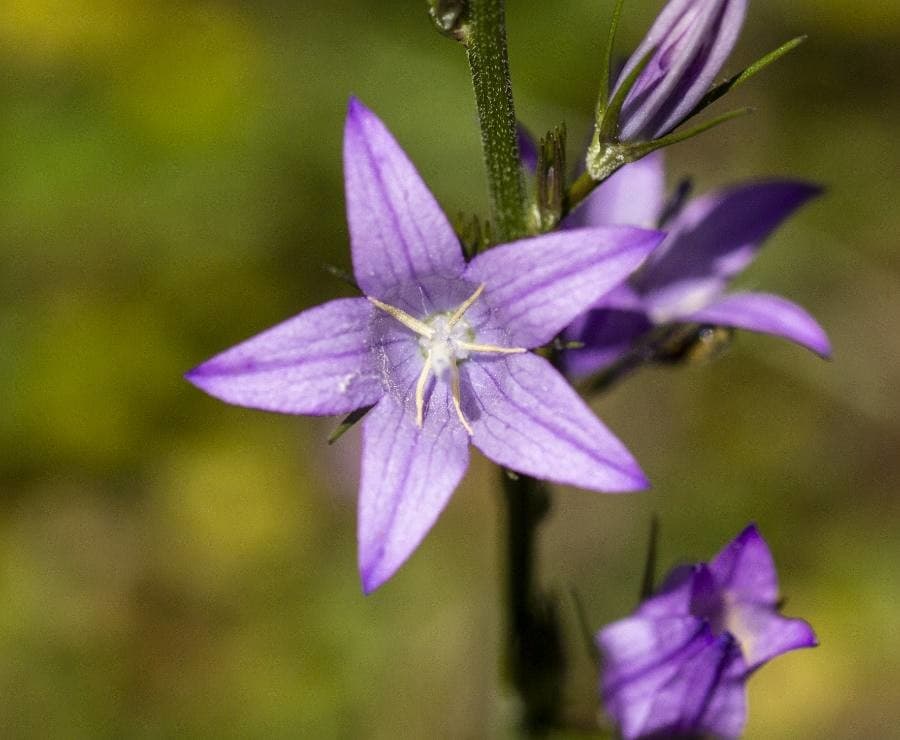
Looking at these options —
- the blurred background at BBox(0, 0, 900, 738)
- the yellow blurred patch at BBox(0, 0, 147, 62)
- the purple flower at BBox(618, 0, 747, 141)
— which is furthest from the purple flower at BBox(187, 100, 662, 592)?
the yellow blurred patch at BBox(0, 0, 147, 62)

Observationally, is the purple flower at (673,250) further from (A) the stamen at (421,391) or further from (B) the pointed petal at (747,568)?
(B) the pointed petal at (747,568)

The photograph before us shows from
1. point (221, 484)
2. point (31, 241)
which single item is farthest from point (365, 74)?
point (221, 484)

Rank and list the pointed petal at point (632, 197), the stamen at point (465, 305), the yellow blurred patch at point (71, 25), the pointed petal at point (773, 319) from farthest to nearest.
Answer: the yellow blurred patch at point (71, 25) < the pointed petal at point (632, 197) < the pointed petal at point (773, 319) < the stamen at point (465, 305)

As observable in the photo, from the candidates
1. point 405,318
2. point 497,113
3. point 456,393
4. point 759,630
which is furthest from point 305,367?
point 759,630

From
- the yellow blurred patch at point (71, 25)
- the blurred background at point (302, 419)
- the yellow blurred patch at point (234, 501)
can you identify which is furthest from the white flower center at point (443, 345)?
the yellow blurred patch at point (71, 25)

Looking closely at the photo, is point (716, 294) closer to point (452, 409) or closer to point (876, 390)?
point (452, 409)

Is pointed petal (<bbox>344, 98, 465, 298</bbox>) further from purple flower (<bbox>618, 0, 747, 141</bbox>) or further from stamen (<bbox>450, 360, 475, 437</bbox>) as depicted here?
purple flower (<bbox>618, 0, 747, 141</bbox>)
